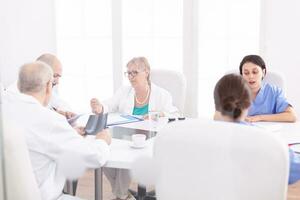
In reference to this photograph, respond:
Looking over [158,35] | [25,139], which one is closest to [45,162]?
[25,139]

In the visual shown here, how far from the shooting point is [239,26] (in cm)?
354

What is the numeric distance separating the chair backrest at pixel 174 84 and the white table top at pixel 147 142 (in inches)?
19.9

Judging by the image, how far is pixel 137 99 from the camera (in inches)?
104

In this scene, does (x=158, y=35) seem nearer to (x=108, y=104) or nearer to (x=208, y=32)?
(x=208, y=32)

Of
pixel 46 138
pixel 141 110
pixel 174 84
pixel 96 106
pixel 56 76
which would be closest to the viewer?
pixel 46 138

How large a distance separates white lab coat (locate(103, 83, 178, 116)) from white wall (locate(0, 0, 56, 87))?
0.63 metres

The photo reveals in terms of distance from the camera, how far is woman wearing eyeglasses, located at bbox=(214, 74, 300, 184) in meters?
1.41

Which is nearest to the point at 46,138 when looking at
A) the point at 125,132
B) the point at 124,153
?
the point at 124,153

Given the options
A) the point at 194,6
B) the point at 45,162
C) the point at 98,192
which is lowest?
the point at 98,192

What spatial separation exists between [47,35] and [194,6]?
51.6 inches

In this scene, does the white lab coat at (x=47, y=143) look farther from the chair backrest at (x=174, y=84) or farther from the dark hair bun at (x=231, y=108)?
the chair backrest at (x=174, y=84)

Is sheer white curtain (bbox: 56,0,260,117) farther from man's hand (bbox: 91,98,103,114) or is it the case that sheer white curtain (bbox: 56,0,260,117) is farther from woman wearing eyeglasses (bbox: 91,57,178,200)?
man's hand (bbox: 91,98,103,114)

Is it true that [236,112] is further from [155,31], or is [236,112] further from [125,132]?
[155,31]

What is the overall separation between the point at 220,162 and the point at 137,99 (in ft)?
4.75
